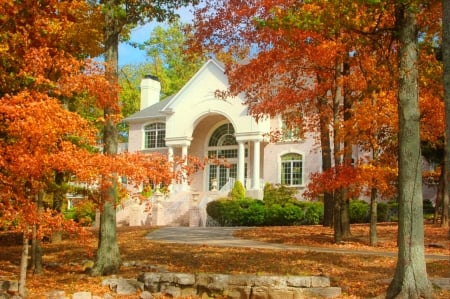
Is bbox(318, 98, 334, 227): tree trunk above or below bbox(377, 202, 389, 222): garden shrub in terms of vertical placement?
above

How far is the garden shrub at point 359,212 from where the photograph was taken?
2406 centimetres

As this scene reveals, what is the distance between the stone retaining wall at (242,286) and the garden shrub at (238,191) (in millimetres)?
16836

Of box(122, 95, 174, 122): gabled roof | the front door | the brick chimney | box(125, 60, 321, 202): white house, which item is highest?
the brick chimney

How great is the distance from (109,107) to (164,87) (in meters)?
36.4

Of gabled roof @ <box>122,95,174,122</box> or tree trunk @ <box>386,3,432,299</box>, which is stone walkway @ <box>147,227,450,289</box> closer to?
tree trunk @ <box>386,3,432,299</box>

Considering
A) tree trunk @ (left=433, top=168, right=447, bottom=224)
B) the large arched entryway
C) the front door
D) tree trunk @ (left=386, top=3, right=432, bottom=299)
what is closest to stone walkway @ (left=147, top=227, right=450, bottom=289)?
tree trunk @ (left=386, top=3, right=432, bottom=299)

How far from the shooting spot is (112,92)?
10367 millimetres

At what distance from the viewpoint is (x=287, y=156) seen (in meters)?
29.5

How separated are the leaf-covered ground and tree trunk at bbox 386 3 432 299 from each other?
64 centimetres

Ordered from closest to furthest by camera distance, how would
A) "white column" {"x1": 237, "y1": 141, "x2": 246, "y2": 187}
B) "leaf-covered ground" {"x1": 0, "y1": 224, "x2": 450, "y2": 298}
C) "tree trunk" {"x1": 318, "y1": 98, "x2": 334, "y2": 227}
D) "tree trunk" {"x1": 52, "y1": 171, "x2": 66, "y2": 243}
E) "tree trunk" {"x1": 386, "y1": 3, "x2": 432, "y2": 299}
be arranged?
"tree trunk" {"x1": 386, "y1": 3, "x2": 432, "y2": 299} < "leaf-covered ground" {"x1": 0, "y1": 224, "x2": 450, "y2": 298} < "tree trunk" {"x1": 52, "y1": 171, "x2": 66, "y2": 243} < "tree trunk" {"x1": 318, "y1": 98, "x2": 334, "y2": 227} < "white column" {"x1": 237, "y1": 141, "x2": 246, "y2": 187}

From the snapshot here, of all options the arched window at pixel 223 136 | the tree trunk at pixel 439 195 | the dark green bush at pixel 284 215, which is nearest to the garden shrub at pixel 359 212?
the dark green bush at pixel 284 215

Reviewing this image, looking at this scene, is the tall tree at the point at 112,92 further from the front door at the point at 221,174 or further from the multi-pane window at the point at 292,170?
the front door at the point at 221,174

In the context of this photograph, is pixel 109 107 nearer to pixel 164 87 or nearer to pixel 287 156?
pixel 287 156

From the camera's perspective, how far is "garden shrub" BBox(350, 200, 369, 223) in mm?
24062
